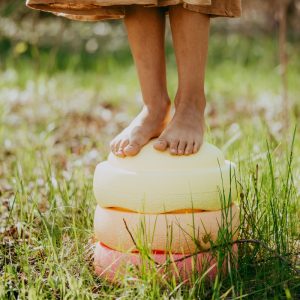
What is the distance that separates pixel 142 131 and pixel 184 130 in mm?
158

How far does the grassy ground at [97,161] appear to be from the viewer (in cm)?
206

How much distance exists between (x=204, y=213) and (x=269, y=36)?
7.20 metres

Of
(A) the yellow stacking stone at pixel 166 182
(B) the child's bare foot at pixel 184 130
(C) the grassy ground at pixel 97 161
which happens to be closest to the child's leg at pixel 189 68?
(B) the child's bare foot at pixel 184 130

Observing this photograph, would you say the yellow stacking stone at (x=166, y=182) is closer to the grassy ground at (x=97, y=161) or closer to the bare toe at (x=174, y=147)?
the bare toe at (x=174, y=147)

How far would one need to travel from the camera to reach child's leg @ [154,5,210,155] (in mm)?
2336

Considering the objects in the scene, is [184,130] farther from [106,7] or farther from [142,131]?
[106,7]

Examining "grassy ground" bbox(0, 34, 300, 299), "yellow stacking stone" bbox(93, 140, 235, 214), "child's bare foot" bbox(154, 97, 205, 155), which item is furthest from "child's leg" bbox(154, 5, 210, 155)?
"grassy ground" bbox(0, 34, 300, 299)

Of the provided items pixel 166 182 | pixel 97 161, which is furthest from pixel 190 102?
pixel 97 161

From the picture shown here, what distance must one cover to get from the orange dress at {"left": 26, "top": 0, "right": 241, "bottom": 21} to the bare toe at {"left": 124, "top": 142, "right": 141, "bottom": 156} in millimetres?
489

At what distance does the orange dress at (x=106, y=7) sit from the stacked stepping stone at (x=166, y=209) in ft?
1.68

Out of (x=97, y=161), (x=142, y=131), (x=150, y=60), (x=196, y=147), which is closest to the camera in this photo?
(x=196, y=147)

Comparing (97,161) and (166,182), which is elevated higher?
(166,182)

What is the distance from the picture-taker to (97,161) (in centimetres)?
359

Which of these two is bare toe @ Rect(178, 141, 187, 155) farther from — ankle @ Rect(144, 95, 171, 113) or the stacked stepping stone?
ankle @ Rect(144, 95, 171, 113)
